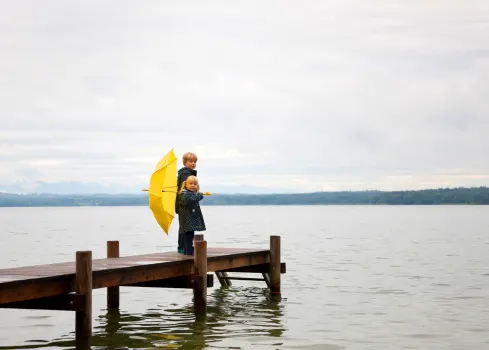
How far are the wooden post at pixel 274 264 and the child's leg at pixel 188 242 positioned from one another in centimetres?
293

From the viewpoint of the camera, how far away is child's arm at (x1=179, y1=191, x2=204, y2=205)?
16141 mm

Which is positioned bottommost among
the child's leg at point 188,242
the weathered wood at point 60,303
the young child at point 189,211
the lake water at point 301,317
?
the lake water at point 301,317

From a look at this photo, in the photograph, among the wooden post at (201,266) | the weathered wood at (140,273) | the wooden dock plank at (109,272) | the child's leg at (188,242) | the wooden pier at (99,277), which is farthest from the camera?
the child's leg at (188,242)

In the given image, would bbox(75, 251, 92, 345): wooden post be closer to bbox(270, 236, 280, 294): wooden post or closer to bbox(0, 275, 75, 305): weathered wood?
bbox(0, 275, 75, 305): weathered wood

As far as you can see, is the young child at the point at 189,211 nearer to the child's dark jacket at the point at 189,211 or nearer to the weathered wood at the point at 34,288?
the child's dark jacket at the point at 189,211

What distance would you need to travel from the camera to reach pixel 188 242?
16.9 meters

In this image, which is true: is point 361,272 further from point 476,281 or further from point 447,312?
point 447,312

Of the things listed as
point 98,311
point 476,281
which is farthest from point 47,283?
point 476,281

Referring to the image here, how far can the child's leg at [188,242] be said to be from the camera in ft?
55.2

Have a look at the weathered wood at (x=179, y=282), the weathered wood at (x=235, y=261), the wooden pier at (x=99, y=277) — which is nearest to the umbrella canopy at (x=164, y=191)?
the wooden pier at (x=99, y=277)

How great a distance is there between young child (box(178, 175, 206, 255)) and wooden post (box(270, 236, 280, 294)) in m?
3.02

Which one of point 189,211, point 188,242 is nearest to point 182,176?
point 189,211

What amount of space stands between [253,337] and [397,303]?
6.67 m

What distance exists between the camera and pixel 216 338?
14922 millimetres
